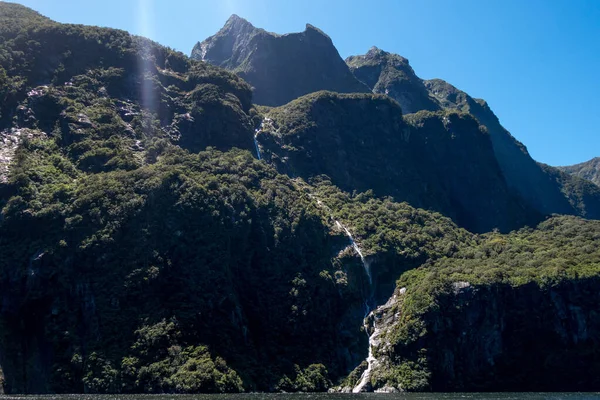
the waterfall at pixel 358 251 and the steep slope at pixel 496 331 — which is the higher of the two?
the waterfall at pixel 358 251

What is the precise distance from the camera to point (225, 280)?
124 m

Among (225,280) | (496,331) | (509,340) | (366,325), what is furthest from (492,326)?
(225,280)

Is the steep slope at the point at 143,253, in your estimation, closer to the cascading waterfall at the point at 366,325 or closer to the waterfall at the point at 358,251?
the cascading waterfall at the point at 366,325

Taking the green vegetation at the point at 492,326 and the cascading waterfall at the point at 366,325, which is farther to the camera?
the cascading waterfall at the point at 366,325

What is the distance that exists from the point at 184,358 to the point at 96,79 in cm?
11731


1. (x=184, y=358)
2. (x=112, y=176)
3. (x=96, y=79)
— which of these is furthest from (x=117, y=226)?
(x=96, y=79)

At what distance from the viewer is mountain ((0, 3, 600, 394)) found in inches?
4161

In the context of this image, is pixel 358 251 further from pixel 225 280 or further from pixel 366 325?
pixel 225 280

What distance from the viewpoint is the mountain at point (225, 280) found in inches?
4161

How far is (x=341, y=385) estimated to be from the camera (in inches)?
4722

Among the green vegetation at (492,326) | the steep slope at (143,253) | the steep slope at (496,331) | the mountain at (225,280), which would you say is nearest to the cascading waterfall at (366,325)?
the mountain at (225,280)

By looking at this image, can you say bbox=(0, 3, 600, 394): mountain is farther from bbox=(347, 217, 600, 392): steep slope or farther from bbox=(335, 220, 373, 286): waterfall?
bbox=(335, 220, 373, 286): waterfall

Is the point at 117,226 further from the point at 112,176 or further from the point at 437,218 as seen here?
the point at 437,218

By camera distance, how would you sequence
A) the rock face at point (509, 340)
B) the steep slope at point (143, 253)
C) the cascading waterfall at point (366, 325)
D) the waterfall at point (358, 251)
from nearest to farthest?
the steep slope at point (143, 253) → the rock face at point (509, 340) → the cascading waterfall at point (366, 325) → the waterfall at point (358, 251)
